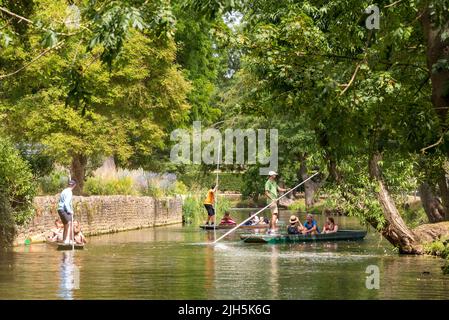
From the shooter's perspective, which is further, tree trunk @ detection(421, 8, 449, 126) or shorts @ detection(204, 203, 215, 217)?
shorts @ detection(204, 203, 215, 217)

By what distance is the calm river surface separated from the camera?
47.1ft

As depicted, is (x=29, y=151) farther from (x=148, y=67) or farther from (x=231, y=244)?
(x=231, y=244)

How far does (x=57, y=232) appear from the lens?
26.4m

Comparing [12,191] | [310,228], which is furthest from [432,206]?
[12,191]

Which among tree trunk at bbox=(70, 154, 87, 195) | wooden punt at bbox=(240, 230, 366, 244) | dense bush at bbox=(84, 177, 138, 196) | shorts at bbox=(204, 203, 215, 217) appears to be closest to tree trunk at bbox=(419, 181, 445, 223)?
wooden punt at bbox=(240, 230, 366, 244)

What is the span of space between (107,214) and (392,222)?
1564 centimetres

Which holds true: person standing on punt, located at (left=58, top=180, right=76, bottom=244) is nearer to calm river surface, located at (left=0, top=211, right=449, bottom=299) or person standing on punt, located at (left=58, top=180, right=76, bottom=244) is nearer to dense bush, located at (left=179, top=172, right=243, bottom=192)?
calm river surface, located at (left=0, top=211, right=449, bottom=299)

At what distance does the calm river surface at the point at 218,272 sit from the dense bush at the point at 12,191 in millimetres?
831

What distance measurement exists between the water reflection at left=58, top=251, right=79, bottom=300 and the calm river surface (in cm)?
2

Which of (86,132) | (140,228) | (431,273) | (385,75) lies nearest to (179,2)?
(385,75)

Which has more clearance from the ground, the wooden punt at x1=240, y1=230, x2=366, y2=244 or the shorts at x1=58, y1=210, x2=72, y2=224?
the shorts at x1=58, y1=210, x2=72, y2=224

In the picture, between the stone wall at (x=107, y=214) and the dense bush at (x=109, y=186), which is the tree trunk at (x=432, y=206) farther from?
the dense bush at (x=109, y=186)

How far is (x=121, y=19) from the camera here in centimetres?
962

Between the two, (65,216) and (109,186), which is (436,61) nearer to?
(65,216)
